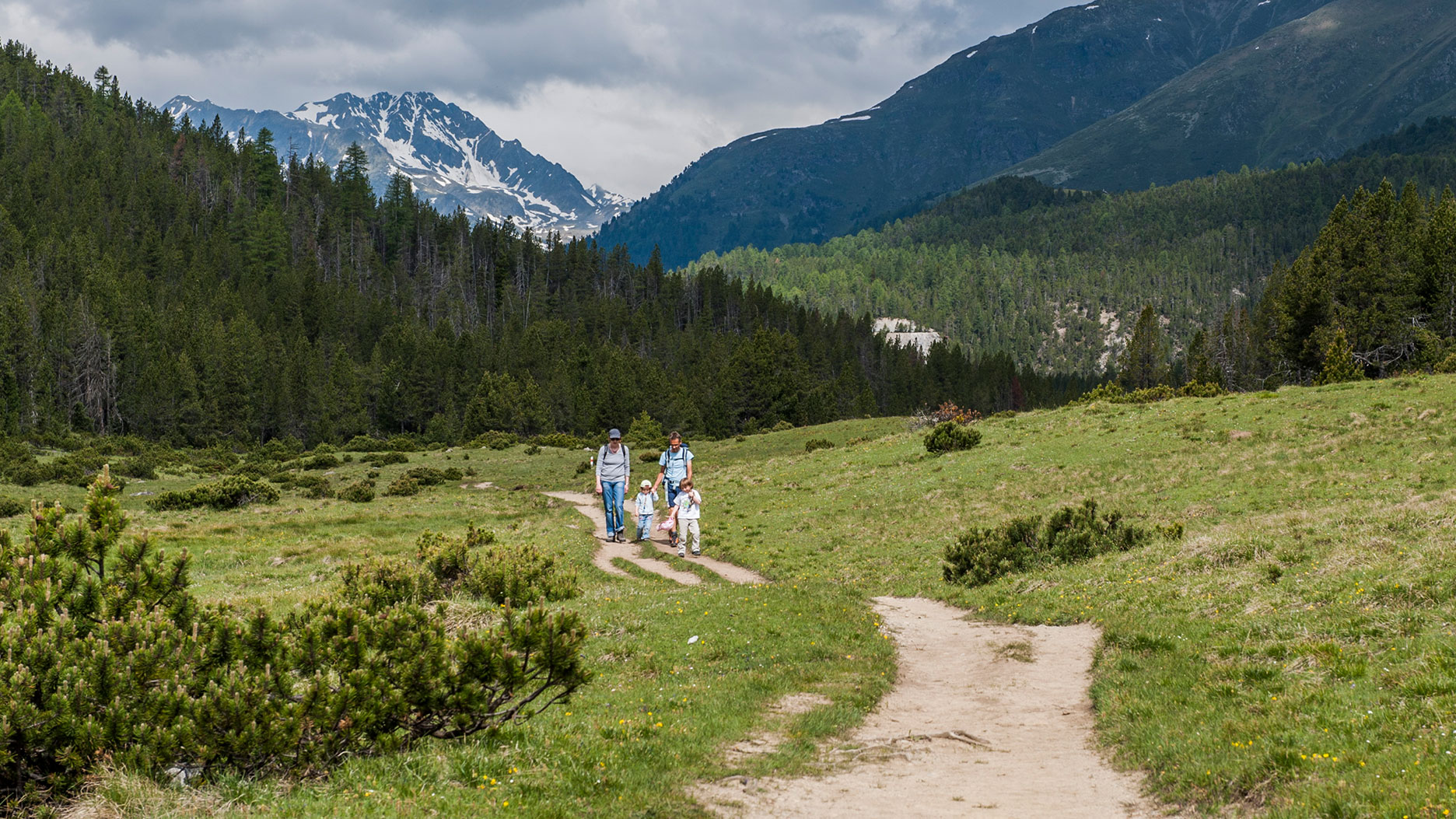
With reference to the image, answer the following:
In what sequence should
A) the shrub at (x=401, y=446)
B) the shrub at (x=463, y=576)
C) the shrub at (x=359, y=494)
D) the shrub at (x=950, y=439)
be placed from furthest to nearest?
the shrub at (x=401, y=446) < the shrub at (x=359, y=494) < the shrub at (x=950, y=439) < the shrub at (x=463, y=576)

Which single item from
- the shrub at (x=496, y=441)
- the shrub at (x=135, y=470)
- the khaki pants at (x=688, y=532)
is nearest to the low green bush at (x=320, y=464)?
the shrub at (x=135, y=470)

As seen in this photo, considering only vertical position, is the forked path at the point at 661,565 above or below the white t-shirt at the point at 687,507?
below

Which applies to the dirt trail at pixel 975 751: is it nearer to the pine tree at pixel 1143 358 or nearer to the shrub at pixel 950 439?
the shrub at pixel 950 439

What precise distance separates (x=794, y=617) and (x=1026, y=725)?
21.1ft

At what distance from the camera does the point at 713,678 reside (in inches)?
→ 573

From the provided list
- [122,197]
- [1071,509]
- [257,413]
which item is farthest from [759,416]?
[122,197]

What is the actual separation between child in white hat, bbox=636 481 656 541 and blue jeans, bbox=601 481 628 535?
662 mm

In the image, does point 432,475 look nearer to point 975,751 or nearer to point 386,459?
point 386,459

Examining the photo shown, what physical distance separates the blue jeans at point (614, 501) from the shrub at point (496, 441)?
59623 millimetres

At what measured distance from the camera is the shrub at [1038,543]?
81.0 feet

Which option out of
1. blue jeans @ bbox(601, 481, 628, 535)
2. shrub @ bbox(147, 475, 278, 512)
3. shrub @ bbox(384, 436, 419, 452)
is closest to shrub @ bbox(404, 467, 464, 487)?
shrub @ bbox(147, 475, 278, 512)

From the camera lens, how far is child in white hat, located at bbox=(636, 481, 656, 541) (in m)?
30.8

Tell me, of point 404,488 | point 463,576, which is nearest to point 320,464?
point 404,488

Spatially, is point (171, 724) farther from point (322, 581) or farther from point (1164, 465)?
point (1164, 465)
